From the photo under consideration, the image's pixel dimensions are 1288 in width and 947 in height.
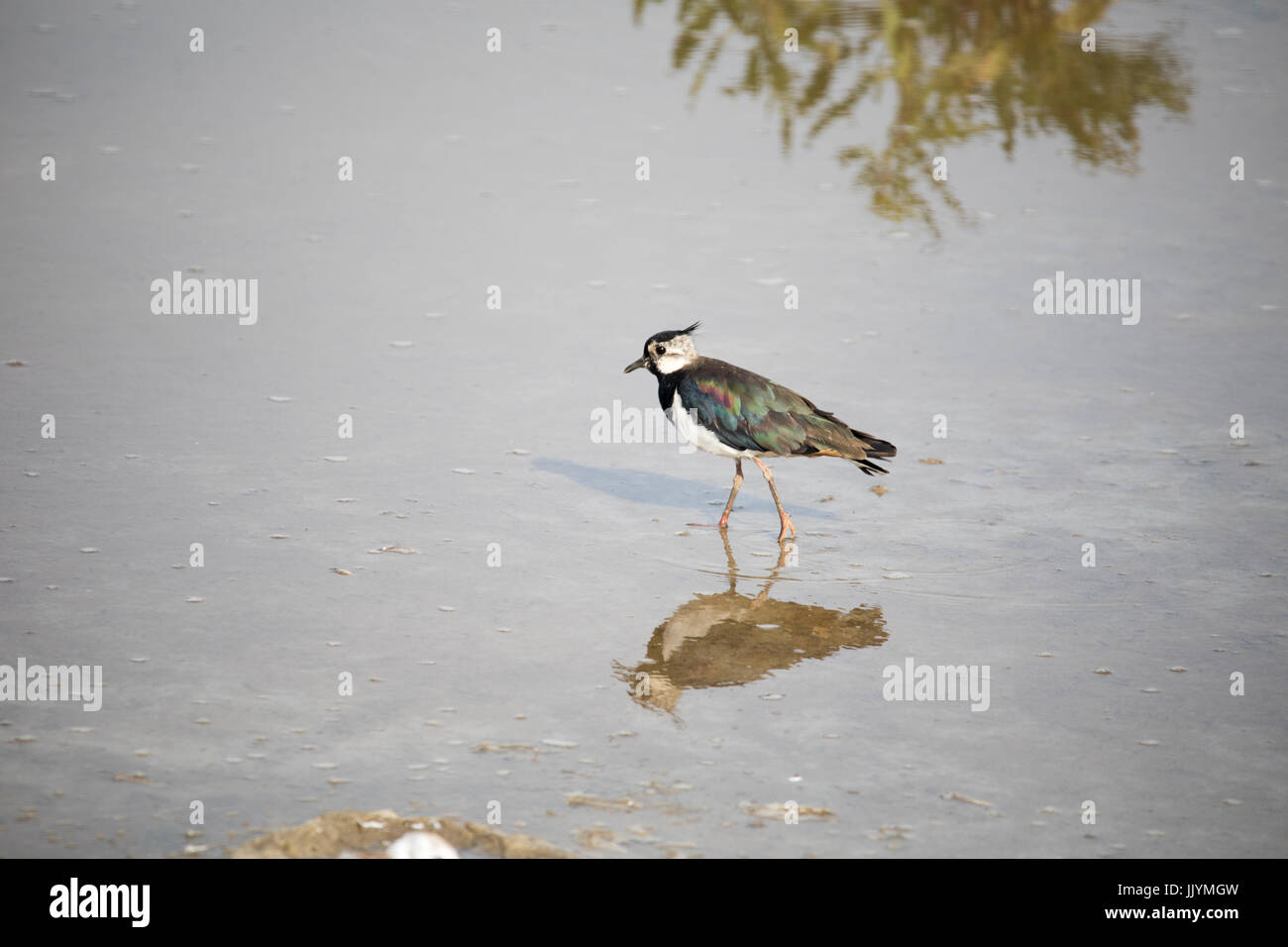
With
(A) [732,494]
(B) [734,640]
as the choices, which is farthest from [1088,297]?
(B) [734,640]

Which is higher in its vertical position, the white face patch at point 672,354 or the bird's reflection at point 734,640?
the white face patch at point 672,354

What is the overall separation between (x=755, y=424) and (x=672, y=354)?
0.77 meters

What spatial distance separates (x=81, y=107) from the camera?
15.7 m

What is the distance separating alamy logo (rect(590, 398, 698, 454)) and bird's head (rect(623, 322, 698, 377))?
915mm

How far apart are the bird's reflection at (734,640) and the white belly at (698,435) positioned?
1.01 metres

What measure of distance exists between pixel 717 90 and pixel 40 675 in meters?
11.6

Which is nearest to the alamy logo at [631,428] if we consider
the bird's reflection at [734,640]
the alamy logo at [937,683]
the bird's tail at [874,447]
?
the bird's tail at [874,447]

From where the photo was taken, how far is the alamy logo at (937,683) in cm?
757

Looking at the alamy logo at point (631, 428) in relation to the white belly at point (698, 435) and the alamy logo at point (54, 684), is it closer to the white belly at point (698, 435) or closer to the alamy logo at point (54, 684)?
the white belly at point (698, 435)

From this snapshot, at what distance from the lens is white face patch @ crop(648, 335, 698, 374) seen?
9789 mm

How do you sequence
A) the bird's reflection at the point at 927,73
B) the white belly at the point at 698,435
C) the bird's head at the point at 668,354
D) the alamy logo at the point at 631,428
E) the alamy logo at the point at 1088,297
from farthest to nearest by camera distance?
the bird's reflection at the point at 927,73
the alamy logo at the point at 1088,297
the alamy logo at the point at 631,428
the bird's head at the point at 668,354
the white belly at the point at 698,435
